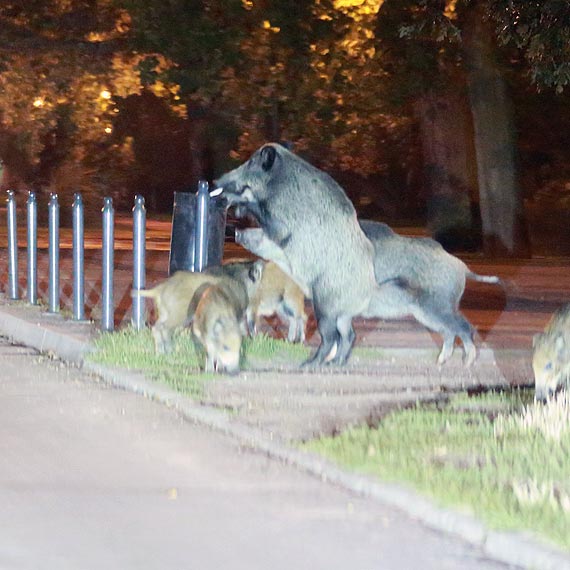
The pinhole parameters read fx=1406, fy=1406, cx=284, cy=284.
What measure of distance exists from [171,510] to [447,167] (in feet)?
73.6

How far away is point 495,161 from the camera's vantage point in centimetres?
2744

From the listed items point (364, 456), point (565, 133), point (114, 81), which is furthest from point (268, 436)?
point (565, 133)

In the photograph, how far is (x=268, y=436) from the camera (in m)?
8.98

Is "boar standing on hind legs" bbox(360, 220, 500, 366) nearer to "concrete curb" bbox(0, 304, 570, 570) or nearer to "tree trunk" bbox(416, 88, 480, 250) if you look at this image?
"concrete curb" bbox(0, 304, 570, 570)

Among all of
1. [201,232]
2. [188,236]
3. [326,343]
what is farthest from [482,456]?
[188,236]

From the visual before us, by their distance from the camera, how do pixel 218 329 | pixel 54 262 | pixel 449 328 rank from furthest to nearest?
pixel 54 262 → pixel 449 328 → pixel 218 329

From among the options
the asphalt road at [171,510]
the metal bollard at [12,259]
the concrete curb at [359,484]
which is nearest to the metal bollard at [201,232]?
the concrete curb at [359,484]

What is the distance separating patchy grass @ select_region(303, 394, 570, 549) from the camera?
6.83m

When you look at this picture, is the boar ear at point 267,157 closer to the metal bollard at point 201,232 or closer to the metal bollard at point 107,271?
the metal bollard at point 201,232

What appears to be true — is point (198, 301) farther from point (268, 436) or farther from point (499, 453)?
point (499, 453)

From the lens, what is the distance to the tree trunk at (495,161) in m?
26.9

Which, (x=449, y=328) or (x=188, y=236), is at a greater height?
(x=188, y=236)

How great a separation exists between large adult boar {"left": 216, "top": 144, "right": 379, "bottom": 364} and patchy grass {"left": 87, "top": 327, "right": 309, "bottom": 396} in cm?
77

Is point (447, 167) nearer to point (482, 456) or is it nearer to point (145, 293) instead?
point (145, 293)
